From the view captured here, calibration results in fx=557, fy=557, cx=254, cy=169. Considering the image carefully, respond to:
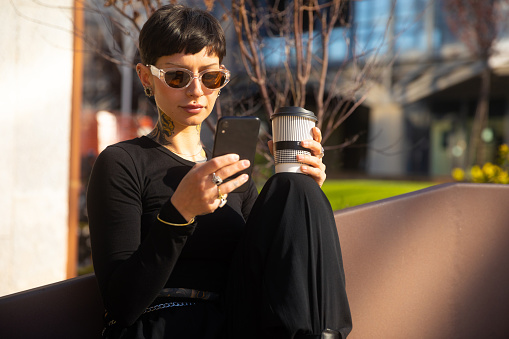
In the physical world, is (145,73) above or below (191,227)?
above

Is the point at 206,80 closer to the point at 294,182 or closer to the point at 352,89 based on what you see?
the point at 294,182

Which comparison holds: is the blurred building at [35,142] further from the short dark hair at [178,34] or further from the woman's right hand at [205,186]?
the woman's right hand at [205,186]

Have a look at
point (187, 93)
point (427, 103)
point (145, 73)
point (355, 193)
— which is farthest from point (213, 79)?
point (427, 103)

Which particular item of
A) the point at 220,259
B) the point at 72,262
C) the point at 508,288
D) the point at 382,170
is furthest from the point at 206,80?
the point at 382,170

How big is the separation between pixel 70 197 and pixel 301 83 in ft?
5.47

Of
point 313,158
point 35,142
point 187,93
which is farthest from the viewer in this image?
point 35,142

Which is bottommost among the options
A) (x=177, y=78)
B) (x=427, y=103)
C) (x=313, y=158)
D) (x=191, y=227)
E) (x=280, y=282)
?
(x=280, y=282)

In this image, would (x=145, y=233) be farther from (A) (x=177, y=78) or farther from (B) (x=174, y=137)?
(A) (x=177, y=78)

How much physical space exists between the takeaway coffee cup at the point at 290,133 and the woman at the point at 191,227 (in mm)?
28

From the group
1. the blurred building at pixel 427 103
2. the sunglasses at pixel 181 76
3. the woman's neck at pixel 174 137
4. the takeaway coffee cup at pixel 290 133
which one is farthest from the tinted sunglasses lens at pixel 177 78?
the blurred building at pixel 427 103

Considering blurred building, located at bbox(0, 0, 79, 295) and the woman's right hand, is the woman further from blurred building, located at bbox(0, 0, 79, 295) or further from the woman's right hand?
blurred building, located at bbox(0, 0, 79, 295)

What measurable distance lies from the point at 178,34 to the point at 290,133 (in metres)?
0.43

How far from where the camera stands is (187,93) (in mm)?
1593

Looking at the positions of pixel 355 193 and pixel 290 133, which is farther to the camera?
pixel 355 193
